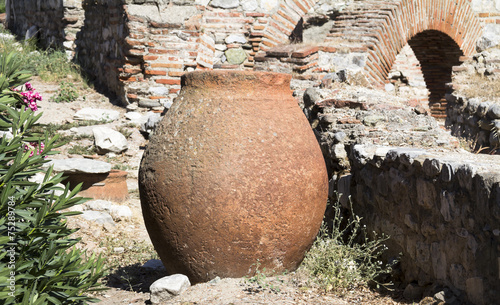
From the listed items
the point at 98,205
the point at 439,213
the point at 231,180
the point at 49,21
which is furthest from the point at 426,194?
the point at 49,21

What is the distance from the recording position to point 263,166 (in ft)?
9.00

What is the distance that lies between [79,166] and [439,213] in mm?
3669

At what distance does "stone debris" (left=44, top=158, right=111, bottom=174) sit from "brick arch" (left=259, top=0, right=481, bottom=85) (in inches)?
144

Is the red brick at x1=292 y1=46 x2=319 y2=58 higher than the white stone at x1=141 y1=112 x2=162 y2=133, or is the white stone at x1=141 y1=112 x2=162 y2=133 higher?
the red brick at x1=292 y1=46 x2=319 y2=58

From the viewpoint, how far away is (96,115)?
23.4 ft

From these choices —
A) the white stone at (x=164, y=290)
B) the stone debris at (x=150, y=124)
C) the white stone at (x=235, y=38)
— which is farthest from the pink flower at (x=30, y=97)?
the white stone at (x=235, y=38)

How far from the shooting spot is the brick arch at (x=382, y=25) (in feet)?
25.0

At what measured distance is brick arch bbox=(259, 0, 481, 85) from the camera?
7629 mm

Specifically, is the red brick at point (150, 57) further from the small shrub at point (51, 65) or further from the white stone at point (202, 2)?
the small shrub at point (51, 65)

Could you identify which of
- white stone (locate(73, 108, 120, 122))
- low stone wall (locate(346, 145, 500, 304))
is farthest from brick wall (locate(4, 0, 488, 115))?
low stone wall (locate(346, 145, 500, 304))

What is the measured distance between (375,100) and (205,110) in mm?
2180

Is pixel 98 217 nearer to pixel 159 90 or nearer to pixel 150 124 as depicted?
pixel 150 124

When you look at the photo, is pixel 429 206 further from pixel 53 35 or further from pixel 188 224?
pixel 53 35

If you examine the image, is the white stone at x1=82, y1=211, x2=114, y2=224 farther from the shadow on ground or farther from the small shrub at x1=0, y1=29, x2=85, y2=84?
the small shrub at x1=0, y1=29, x2=85, y2=84
